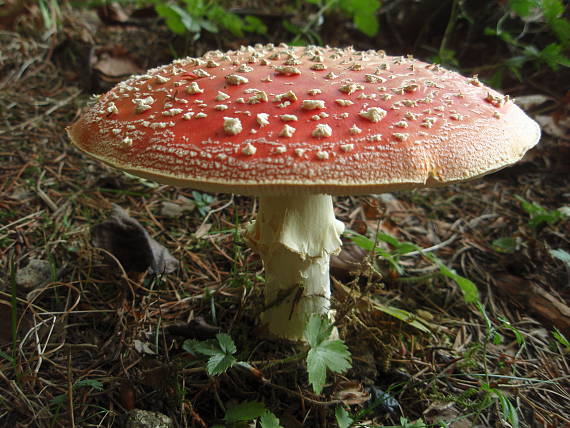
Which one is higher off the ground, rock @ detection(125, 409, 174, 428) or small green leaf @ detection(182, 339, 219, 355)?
small green leaf @ detection(182, 339, 219, 355)

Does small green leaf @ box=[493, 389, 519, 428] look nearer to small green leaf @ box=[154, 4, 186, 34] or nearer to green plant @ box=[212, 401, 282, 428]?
green plant @ box=[212, 401, 282, 428]

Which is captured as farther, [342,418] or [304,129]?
[342,418]

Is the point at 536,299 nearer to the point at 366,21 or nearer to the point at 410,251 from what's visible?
the point at 410,251

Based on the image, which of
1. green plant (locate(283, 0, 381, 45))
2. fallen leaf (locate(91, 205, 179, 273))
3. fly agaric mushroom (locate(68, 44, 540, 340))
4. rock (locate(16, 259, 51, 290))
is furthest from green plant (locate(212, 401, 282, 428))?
green plant (locate(283, 0, 381, 45))

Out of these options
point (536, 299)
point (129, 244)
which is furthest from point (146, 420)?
point (536, 299)

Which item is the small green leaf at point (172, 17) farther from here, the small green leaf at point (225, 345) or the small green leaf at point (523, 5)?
the small green leaf at point (225, 345)

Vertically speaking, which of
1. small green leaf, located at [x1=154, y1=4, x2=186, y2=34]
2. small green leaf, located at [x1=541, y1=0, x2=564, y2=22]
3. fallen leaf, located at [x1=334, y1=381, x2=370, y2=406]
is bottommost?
fallen leaf, located at [x1=334, y1=381, x2=370, y2=406]
